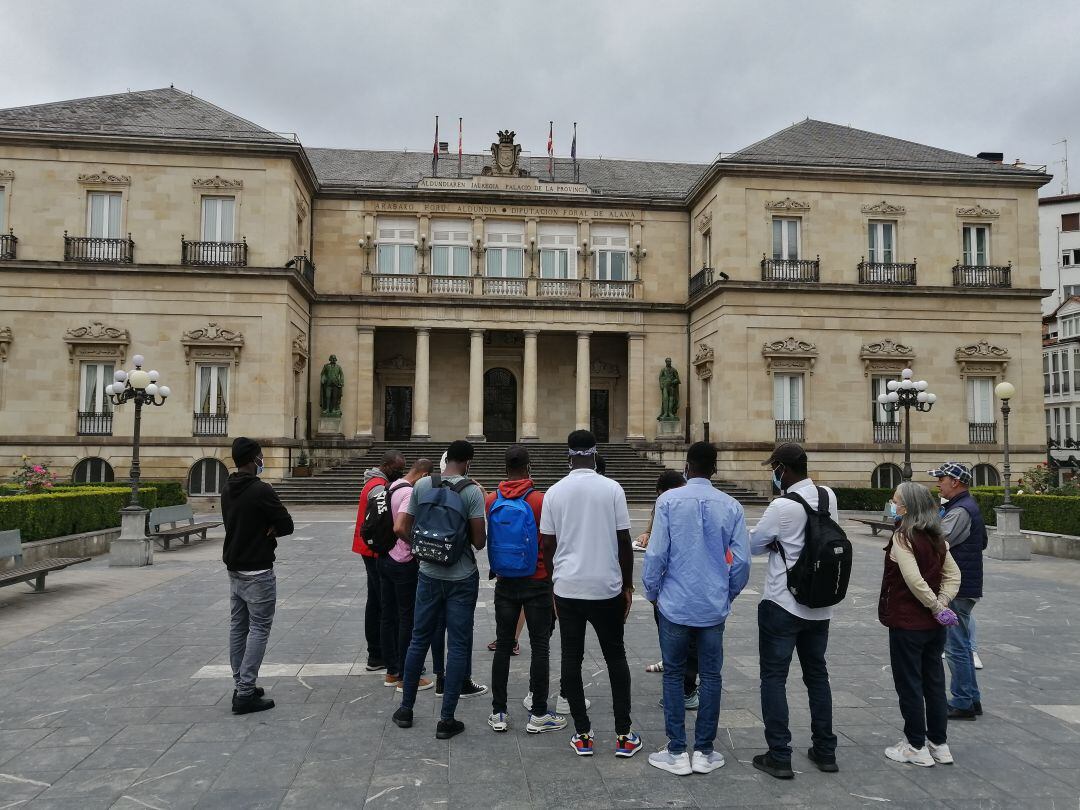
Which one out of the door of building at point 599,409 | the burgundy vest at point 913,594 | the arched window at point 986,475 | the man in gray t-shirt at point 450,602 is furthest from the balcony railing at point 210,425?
the arched window at point 986,475

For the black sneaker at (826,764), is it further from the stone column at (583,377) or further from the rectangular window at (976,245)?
the rectangular window at (976,245)

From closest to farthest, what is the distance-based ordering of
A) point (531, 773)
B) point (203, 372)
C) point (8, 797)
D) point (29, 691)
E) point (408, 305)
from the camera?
1. point (8, 797)
2. point (531, 773)
3. point (29, 691)
4. point (203, 372)
5. point (408, 305)

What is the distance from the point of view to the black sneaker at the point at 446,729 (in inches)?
208

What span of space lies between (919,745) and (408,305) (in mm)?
27764

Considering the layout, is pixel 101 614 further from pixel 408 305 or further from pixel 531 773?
pixel 408 305

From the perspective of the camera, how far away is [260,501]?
6027 mm

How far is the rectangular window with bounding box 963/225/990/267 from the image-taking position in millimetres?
29172

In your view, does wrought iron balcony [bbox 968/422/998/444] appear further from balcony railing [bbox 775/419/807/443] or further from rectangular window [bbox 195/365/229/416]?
rectangular window [bbox 195/365/229/416]

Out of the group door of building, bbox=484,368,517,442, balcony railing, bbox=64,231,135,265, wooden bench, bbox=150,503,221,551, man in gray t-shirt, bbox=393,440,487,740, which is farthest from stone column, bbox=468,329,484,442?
man in gray t-shirt, bbox=393,440,487,740

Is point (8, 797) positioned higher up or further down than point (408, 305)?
further down

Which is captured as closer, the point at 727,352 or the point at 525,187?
the point at 727,352

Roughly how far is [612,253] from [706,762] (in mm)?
28939

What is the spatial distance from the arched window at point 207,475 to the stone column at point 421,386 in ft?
25.8

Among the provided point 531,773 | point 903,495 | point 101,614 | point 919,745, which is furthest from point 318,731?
point 101,614
